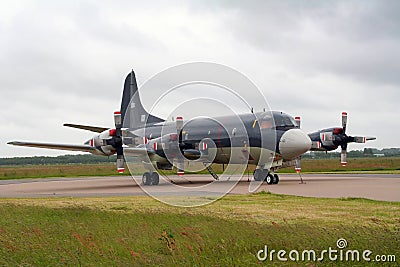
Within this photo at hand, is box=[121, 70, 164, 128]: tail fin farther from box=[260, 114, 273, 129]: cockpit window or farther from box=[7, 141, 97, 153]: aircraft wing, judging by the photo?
box=[260, 114, 273, 129]: cockpit window

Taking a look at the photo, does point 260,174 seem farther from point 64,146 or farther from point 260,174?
point 64,146

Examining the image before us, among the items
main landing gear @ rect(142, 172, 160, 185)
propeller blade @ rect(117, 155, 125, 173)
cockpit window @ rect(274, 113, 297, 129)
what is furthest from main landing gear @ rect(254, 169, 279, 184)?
propeller blade @ rect(117, 155, 125, 173)

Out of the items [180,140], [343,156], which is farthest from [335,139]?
[180,140]

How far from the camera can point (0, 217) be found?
13656 millimetres

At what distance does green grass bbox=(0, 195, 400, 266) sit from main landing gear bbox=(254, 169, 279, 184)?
11.5 metres

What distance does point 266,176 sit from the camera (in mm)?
28375

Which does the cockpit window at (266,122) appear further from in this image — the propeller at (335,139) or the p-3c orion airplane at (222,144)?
the propeller at (335,139)

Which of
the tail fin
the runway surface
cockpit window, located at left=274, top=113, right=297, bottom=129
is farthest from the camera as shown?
the tail fin

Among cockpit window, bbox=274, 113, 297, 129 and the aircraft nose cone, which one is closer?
the aircraft nose cone

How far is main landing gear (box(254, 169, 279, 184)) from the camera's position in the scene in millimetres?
28094

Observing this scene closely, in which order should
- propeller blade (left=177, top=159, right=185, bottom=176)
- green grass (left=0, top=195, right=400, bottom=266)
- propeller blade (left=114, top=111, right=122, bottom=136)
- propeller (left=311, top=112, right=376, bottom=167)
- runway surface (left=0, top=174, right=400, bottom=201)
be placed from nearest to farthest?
green grass (left=0, top=195, right=400, bottom=266), runway surface (left=0, top=174, right=400, bottom=201), propeller blade (left=114, top=111, right=122, bottom=136), propeller blade (left=177, top=159, right=185, bottom=176), propeller (left=311, top=112, right=376, bottom=167)

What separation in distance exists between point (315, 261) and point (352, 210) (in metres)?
6.82

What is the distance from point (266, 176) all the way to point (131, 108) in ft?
44.6

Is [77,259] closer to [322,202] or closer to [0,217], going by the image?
[0,217]
